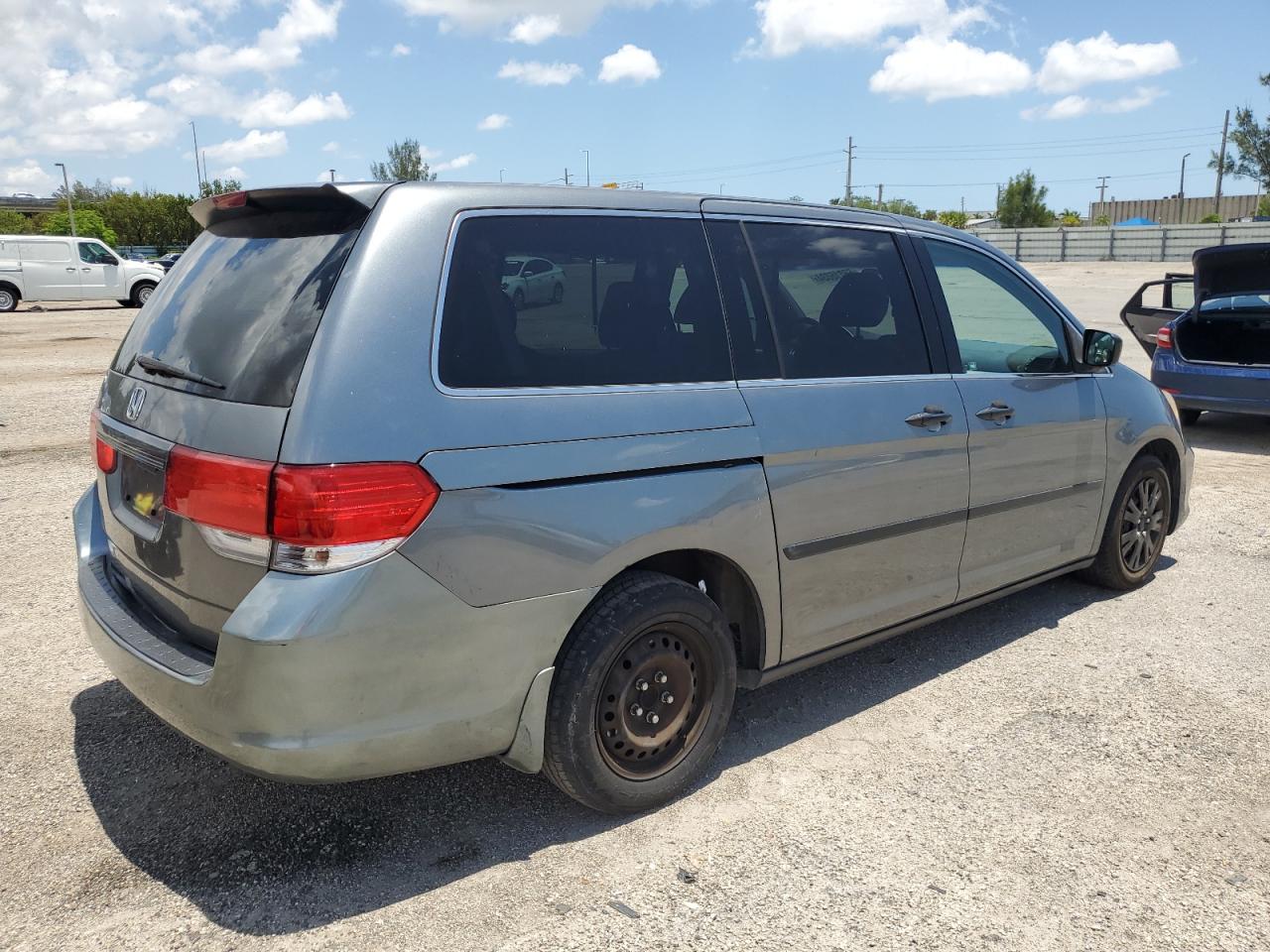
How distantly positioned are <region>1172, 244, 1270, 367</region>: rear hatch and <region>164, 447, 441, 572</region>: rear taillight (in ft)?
28.4

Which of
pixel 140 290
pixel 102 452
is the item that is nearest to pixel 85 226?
pixel 140 290

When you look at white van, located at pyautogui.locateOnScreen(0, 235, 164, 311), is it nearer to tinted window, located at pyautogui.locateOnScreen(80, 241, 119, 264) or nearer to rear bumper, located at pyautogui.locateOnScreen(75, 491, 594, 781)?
tinted window, located at pyautogui.locateOnScreen(80, 241, 119, 264)

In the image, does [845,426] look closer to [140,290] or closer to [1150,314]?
[1150,314]

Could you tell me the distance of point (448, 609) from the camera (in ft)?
8.47

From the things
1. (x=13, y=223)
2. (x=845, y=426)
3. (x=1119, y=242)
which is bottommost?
(x=845, y=426)

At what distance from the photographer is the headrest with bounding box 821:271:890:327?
12.3 ft

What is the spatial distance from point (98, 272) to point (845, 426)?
2857cm

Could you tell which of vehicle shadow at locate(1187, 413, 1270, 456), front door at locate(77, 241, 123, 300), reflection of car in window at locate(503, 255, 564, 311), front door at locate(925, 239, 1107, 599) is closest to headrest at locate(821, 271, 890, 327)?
front door at locate(925, 239, 1107, 599)

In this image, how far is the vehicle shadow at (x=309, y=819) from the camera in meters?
2.77

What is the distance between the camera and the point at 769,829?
310cm

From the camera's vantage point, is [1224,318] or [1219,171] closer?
[1224,318]

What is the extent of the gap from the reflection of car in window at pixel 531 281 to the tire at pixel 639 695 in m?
0.84

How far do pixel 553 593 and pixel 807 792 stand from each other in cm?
119

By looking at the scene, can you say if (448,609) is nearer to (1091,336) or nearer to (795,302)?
(795,302)
